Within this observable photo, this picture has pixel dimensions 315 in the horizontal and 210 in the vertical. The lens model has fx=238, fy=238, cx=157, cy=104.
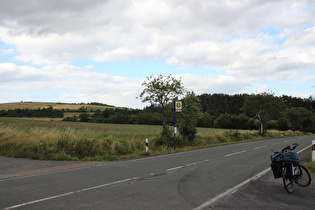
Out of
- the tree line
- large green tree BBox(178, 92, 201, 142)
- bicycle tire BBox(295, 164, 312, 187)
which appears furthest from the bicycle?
the tree line

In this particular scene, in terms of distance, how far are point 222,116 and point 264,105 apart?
6186 centimetres

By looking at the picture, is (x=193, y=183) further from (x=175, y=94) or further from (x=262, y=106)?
(x=262, y=106)

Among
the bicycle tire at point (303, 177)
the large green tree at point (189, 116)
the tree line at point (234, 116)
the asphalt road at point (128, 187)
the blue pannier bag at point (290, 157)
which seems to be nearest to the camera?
the asphalt road at point (128, 187)

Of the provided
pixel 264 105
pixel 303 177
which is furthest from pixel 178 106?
pixel 264 105

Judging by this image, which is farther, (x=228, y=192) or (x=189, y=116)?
(x=189, y=116)

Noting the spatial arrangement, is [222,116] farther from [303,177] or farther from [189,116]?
[303,177]

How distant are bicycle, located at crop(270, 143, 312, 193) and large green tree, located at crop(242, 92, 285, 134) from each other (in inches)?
1415

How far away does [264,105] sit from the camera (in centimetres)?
4038

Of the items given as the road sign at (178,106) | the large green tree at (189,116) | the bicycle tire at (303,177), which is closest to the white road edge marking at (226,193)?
the bicycle tire at (303,177)

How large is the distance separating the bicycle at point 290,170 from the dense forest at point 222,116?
31.9 meters

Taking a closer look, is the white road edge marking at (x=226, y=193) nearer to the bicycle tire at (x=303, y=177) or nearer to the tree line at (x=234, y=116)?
the bicycle tire at (x=303, y=177)

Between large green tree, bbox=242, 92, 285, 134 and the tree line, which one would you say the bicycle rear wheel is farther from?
large green tree, bbox=242, 92, 285, 134

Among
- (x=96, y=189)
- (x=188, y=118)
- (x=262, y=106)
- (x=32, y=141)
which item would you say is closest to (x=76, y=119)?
(x=262, y=106)

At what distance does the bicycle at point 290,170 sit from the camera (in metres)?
6.46
